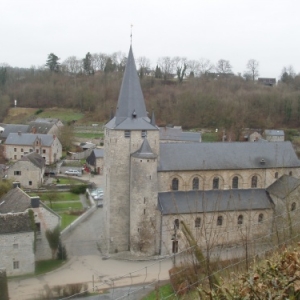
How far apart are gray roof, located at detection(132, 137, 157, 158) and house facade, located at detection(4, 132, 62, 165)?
89.7 ft

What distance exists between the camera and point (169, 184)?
966 inches

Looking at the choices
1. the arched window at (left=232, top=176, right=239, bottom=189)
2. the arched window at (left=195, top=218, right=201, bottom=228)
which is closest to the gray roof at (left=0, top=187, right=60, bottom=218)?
the arched window at (left=195, top=218, right=201, bottom=228)

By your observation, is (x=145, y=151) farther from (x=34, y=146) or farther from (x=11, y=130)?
(x=11, y=130)

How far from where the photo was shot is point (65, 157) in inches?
2034

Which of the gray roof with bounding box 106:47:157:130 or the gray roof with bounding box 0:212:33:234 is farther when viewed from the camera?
the gray roof with bounding box 106:47:157:130

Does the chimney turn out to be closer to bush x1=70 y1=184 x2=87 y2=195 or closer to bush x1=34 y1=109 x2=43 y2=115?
bush x1=70 y1=184 x2=87 y2=195

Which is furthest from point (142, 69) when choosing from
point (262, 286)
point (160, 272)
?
point (262, 286)

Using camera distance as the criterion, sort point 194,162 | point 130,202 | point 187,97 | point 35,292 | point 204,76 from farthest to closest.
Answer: point 204,76 < point 187,97 < point 194,162 < point 130,202 < point 35,292

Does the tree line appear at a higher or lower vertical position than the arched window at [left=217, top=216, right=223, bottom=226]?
higher

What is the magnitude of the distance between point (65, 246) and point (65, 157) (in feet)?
92.3

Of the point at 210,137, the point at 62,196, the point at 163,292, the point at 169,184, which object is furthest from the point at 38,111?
the point at 163,292

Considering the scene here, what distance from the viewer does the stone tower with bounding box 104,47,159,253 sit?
2303cm

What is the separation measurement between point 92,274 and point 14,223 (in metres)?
4.62

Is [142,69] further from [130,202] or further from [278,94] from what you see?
[130,202]
